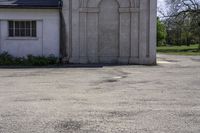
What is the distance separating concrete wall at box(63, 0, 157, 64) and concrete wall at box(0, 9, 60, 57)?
0.83 m

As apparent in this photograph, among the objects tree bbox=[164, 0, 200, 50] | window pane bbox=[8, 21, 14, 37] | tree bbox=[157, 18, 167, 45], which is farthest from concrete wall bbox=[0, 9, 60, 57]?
tree bbox=[157, 18, 167, 45]

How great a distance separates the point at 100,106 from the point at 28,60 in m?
16.9

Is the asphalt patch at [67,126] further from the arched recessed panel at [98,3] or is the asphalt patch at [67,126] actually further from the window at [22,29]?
the window at [22,29]

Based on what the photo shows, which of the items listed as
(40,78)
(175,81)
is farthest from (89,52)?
(175,81)

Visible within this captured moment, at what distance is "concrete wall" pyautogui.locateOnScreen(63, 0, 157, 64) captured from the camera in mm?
28578

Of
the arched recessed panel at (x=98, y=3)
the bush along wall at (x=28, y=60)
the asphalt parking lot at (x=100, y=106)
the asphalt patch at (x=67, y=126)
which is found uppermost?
the arched recessed panel at (x=98, y=3)

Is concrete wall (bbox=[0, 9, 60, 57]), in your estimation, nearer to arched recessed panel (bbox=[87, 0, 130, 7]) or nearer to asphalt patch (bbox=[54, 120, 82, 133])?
arched recessed panel (bbox=[87, 0, 130, 7])

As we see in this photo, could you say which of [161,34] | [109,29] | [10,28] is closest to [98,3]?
[109,29]

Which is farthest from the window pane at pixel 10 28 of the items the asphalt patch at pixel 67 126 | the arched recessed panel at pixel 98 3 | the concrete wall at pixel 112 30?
the asphalt patch at pixel 67 126

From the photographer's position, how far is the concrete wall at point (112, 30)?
2858 cm

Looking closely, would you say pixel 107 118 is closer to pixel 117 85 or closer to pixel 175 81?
pixel 117 85

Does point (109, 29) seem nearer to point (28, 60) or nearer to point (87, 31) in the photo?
point (87, 31)

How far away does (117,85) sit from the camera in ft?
54.0

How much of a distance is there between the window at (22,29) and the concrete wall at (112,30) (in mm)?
2197
